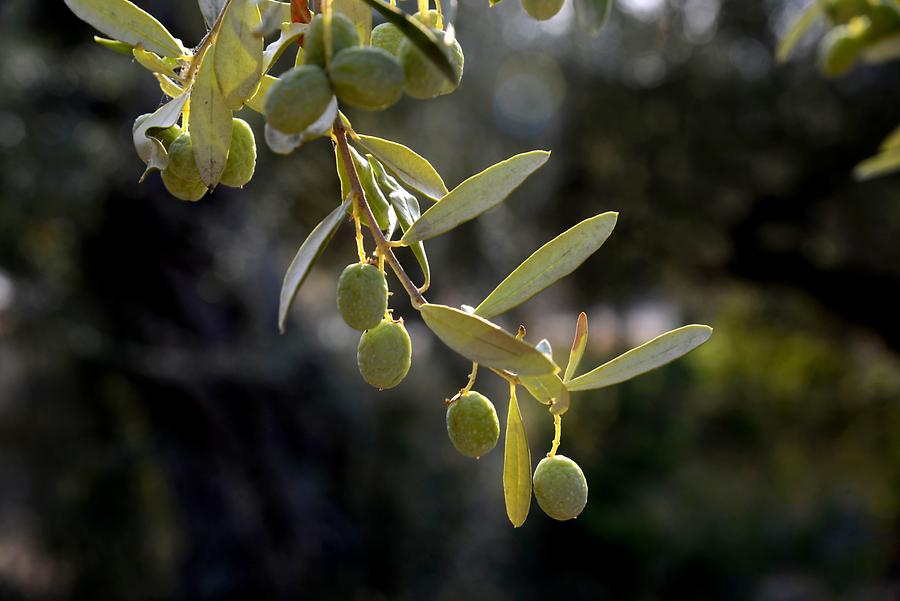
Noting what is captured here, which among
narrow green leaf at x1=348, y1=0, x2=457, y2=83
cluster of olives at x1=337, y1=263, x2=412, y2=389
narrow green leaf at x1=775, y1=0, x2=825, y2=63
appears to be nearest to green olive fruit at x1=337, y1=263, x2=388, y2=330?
cluster of olives at x1=337, y1=263, x2=412, y2=389

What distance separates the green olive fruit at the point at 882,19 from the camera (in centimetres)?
76

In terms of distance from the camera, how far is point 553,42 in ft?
17.2

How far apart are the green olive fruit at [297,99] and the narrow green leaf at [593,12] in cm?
14

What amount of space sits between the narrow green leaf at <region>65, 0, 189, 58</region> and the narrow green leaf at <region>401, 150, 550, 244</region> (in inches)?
6.4

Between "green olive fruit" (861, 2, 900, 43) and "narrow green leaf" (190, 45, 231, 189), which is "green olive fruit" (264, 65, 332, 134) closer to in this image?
"narrow green leaf" (190, 45, 231, 189)

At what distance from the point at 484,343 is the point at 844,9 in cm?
62

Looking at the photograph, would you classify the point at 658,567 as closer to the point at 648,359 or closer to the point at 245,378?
the point at 245,378

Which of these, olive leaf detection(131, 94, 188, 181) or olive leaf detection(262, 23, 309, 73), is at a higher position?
olive leaf detection(262, 23, 309, 73)

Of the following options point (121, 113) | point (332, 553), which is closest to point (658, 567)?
point (332, 553)

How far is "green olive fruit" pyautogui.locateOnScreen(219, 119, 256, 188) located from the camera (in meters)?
0.42

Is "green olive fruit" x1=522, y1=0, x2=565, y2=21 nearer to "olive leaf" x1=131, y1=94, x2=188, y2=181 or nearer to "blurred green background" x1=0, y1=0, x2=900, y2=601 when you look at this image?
"olive leaf" x1=131, y1=94, x2=188, y2=181

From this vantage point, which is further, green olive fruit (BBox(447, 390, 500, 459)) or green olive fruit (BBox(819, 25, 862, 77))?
green olive fruit (BBox(819, 25, 862, 77))

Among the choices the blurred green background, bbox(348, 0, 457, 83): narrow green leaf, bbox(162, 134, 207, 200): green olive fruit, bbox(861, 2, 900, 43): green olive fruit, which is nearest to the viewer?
bbox(348, 0, 457, 83): narrow green leaf

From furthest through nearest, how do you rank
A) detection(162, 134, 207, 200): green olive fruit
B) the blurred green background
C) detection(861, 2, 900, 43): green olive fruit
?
the blurred green background → detection(861, 2, 900, 43): green olive fruit → detection(162, 134, 207, 200): green olive fruit
